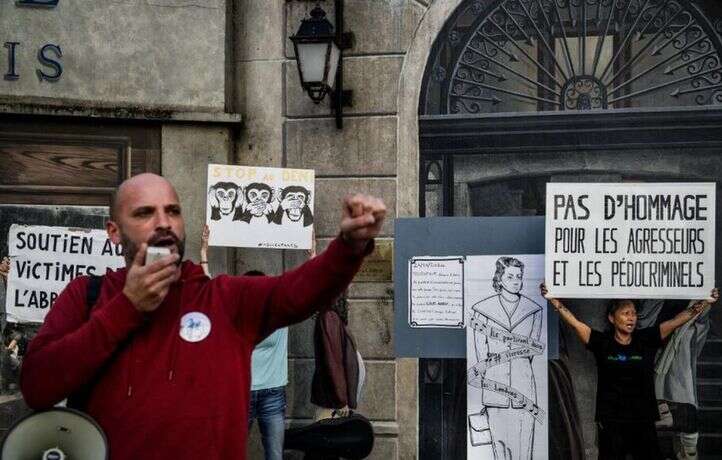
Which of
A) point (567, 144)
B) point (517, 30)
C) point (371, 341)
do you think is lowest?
point (371, 341)

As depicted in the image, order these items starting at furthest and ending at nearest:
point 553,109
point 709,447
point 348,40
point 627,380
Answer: point 348,40, point 553,109, point 709,447, point 627,380

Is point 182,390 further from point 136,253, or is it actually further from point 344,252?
point 344,252

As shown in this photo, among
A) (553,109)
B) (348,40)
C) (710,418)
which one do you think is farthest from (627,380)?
(348,40)

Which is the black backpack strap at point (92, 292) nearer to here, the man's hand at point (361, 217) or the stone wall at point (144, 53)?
the man's hand at point (361, 217)

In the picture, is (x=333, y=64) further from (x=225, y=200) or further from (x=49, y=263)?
(x=49, y=263)

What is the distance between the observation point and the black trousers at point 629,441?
6625 mm

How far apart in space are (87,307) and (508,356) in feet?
15.7

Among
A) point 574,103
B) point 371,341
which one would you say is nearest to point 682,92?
point 574,103

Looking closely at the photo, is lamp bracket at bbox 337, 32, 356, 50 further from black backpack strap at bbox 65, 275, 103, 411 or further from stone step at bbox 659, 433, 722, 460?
black backpack strap at bbox 65, 275, 103, 411

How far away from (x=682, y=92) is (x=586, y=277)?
6.42 feet

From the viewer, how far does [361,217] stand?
2.35 m

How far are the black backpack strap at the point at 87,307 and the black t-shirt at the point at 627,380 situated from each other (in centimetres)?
475

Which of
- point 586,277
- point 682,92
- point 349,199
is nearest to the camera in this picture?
point 349,199

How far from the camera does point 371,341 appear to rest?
25.8 feet
